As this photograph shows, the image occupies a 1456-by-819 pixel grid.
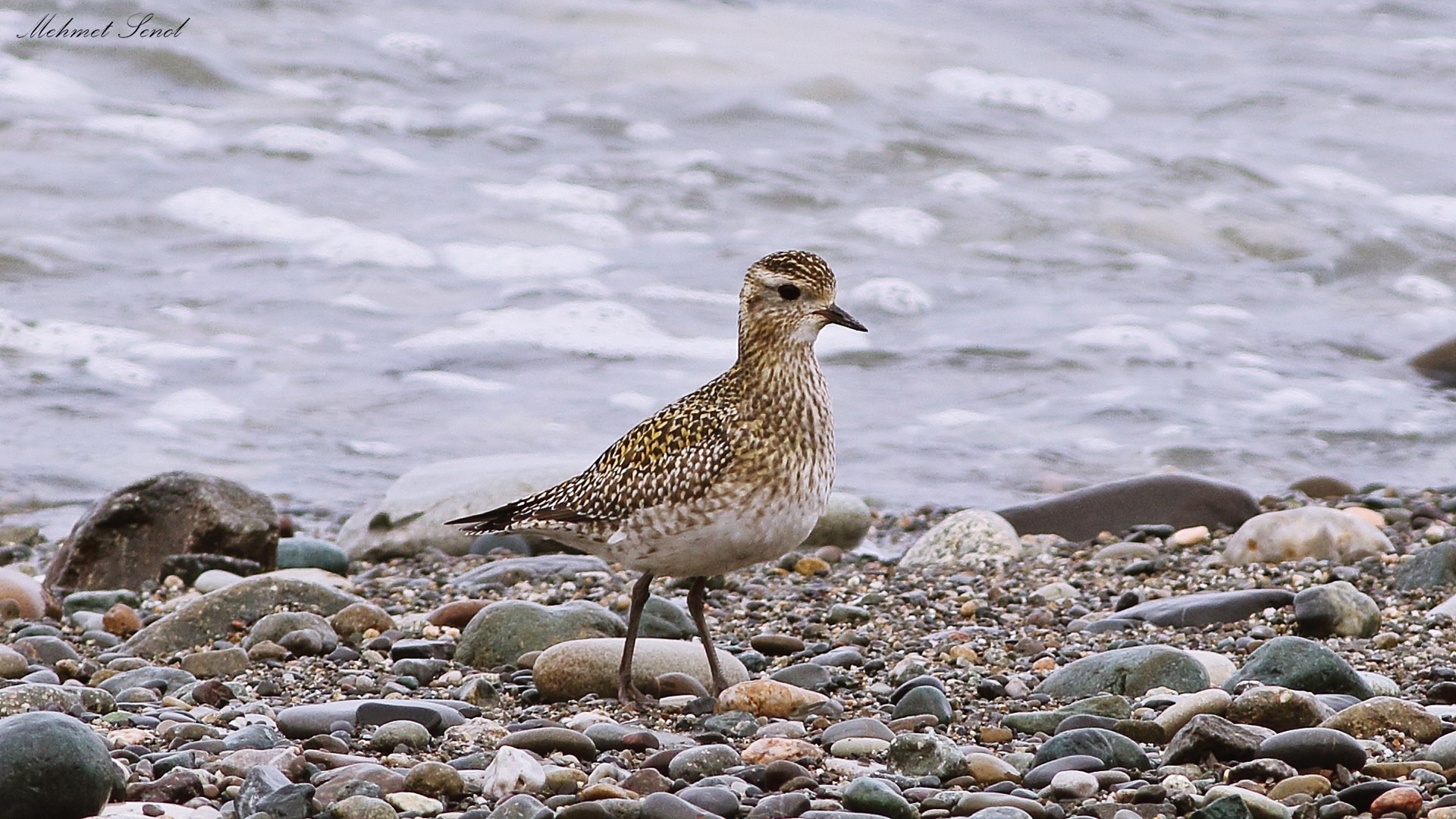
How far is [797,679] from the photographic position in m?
5.56

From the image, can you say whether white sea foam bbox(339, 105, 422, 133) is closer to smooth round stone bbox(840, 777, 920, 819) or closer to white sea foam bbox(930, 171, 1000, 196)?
white sea foam bbox(930, 171, 1000, 196)

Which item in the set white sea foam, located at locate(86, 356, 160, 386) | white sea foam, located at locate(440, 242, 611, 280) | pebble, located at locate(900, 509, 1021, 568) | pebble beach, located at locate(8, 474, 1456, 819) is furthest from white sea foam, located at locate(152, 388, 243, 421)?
pebble, located at locate(900, 509, 1021, 568)

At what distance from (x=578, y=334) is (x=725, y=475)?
7406 millimetres

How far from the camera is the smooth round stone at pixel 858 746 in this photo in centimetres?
462

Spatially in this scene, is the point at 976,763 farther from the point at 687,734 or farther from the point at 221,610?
the point at 221,610

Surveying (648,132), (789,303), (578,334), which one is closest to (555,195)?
(648,132)

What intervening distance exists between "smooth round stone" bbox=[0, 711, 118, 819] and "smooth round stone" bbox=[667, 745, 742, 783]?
1.41 meters

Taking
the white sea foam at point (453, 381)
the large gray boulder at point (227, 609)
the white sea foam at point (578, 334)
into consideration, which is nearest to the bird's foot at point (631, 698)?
the large gray boulder at point (227, 609)

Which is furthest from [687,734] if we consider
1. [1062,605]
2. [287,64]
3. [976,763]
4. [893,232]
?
[287,64]

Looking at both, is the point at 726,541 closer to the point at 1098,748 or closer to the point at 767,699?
the point at 767,699

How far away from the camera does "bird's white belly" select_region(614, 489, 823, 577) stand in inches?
204

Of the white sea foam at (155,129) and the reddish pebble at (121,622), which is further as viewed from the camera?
the white sea foam at (155,129)

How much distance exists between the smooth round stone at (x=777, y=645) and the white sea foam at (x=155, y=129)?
11.1 m

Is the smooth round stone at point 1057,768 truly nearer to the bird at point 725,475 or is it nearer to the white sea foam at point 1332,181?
the bird at point 725,475
